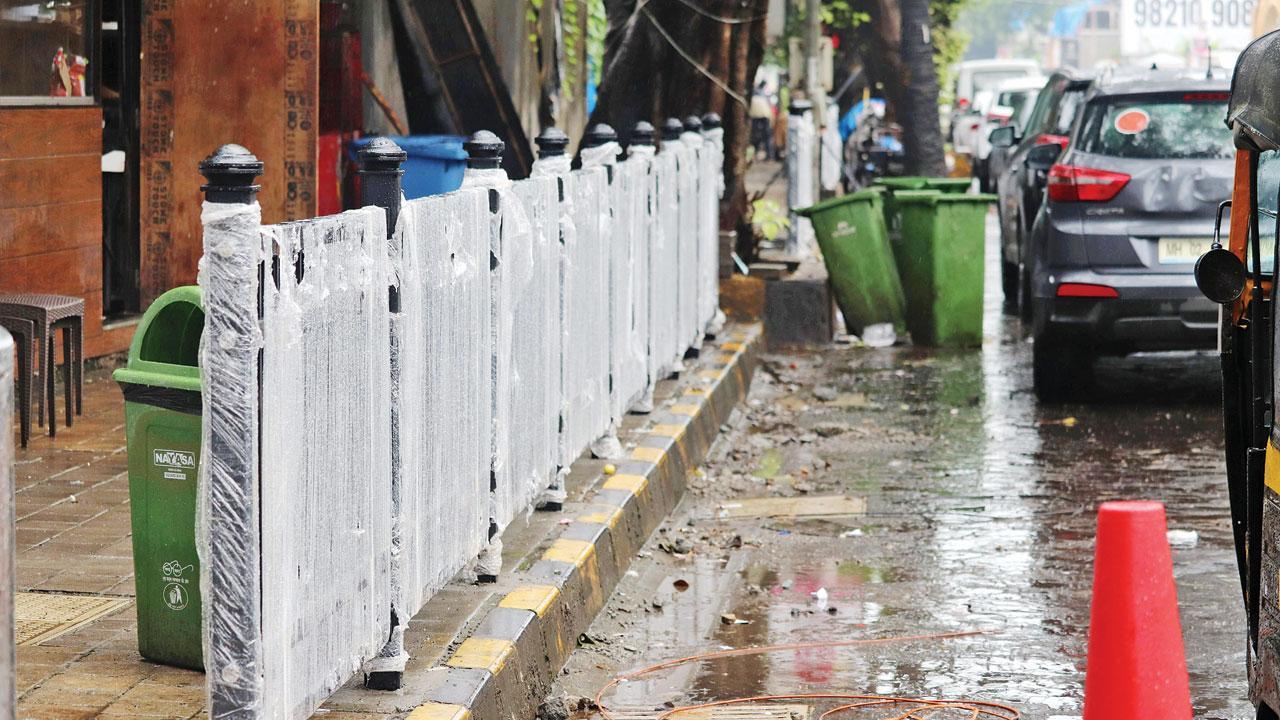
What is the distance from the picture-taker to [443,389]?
17.2 feet

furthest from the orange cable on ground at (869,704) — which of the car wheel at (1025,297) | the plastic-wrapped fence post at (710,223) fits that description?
the car wheel at (1025,297)

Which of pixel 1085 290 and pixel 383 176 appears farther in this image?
pixel 1085 290

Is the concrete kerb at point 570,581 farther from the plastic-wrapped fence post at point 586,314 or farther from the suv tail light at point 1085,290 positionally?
the suv tail light at point 1085,290

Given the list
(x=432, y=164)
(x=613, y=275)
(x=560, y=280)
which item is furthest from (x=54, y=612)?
(x=432, y=164)

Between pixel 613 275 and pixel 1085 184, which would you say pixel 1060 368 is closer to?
pixel 1085 184

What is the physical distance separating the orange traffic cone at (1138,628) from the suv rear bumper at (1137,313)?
6371 mm

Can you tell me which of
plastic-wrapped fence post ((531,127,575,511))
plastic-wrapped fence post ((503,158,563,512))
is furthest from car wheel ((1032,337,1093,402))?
plastic-wrapped fence post ((503,158,563,512))

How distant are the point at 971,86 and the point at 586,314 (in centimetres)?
4970

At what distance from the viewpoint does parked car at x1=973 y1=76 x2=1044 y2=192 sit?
25077 millimetres

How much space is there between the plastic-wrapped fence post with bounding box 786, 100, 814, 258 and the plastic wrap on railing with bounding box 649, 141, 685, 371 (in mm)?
6913

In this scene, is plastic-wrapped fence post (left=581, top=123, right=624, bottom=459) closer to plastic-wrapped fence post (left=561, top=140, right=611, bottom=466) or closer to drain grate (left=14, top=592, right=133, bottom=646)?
plastic-wrapped fence post (left=561, top=140, right=611, bottom=466)

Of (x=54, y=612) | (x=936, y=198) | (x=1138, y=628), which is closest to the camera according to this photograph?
(x=1138, y=628)

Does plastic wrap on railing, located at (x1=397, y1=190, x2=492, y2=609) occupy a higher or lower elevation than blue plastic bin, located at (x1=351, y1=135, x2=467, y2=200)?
lower

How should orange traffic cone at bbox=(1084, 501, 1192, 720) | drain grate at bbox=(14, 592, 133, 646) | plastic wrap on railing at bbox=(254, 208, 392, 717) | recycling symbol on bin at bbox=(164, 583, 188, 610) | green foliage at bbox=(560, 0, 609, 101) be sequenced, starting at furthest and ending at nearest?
green foliage at bbox=(560, 0, 609, 101)
drain grate at bbox=(14, 592, 133, 646)
recycling symbol on bin at bbox=(164, 583, 188, 610)
orange traffic cone at bbox=(1084, 501, 1192, 720)
plastic wrap on railing at bbox=(254, 208, 392, 717)
